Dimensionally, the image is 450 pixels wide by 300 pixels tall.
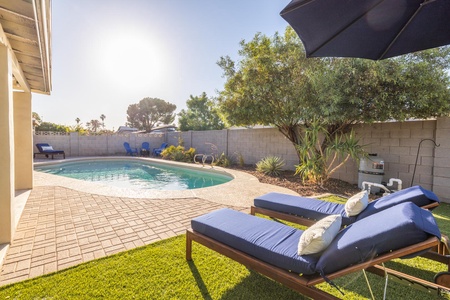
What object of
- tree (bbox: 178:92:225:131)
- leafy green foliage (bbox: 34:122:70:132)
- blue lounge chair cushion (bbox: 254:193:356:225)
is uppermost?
tree (bbox: 178:92:225:131)

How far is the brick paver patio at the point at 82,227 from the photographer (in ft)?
8.51

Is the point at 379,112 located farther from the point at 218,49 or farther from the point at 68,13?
the point at 68,13

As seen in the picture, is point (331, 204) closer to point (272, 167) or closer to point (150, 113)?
point (272, 167)

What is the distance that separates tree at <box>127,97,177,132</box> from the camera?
34.6m

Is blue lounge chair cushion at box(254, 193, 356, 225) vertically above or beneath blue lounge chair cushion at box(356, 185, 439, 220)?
beneath

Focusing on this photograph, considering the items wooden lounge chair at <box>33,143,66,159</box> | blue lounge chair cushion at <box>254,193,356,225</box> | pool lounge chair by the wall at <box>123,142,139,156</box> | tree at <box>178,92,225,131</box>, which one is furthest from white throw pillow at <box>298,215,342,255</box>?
tree at <box>178,92,225,131</box>

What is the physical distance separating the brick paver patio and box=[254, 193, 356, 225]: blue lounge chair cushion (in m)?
0.88

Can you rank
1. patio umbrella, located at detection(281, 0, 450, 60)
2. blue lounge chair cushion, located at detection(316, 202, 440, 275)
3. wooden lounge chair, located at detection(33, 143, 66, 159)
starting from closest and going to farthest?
blue lounge chair cushion, located at detection(316, 202, 440, 275) → patio umbrella, located at detection(281, 0, 450, 60) → wooden lounge chair, located at detection(33, 143, 66, 159)

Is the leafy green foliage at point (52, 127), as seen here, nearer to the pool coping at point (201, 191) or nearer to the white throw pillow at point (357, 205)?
the pool coping at point (201, 191)

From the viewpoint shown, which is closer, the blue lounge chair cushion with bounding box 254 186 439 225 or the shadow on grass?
the shadow on grass

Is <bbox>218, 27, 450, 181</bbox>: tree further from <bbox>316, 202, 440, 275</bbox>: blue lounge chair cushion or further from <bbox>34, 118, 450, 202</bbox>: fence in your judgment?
<bbox>316, 202, 440, 275</bbox>: blue lounge chair cushion

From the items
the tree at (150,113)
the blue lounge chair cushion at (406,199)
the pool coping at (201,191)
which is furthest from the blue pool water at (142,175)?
the tree at (150,113)

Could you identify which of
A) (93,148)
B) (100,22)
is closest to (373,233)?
(100,22)

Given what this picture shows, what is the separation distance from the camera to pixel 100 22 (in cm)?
657
